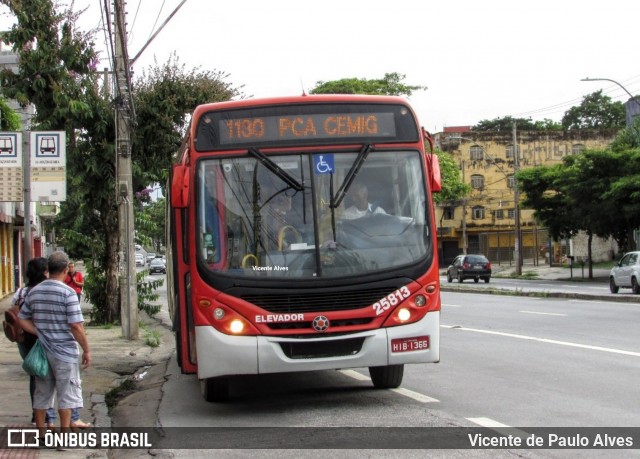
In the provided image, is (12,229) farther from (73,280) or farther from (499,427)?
(499,427)

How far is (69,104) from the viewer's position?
1892cm

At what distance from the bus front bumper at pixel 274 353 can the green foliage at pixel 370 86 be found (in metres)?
56.2

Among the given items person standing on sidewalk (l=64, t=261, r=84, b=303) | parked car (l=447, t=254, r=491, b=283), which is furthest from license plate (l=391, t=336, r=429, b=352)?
parked car (l=447, t=254, r=491, b=283)

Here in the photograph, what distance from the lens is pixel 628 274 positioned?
29828 mm

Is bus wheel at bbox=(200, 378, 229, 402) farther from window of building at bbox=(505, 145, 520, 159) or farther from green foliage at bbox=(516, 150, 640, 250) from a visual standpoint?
window of building at bbox=(505, 145, 520, 159)

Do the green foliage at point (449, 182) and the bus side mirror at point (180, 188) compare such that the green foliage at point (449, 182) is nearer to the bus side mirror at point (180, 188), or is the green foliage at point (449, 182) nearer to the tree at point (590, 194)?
the tree at point (590, 194)

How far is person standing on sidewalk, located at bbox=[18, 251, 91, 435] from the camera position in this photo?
732 cm

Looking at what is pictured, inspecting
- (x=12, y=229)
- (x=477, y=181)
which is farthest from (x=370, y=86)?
(x=12, y=229)

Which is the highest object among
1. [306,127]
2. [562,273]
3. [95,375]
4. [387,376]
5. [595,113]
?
[595,113]

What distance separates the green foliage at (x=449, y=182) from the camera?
226 ft

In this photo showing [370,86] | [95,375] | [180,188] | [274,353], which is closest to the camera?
[274,353]

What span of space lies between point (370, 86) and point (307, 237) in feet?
185

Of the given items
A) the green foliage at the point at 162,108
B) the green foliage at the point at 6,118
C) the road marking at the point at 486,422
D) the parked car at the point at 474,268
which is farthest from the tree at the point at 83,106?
the parked car at the point at 474,268

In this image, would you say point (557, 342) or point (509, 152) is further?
point (509, 152)
